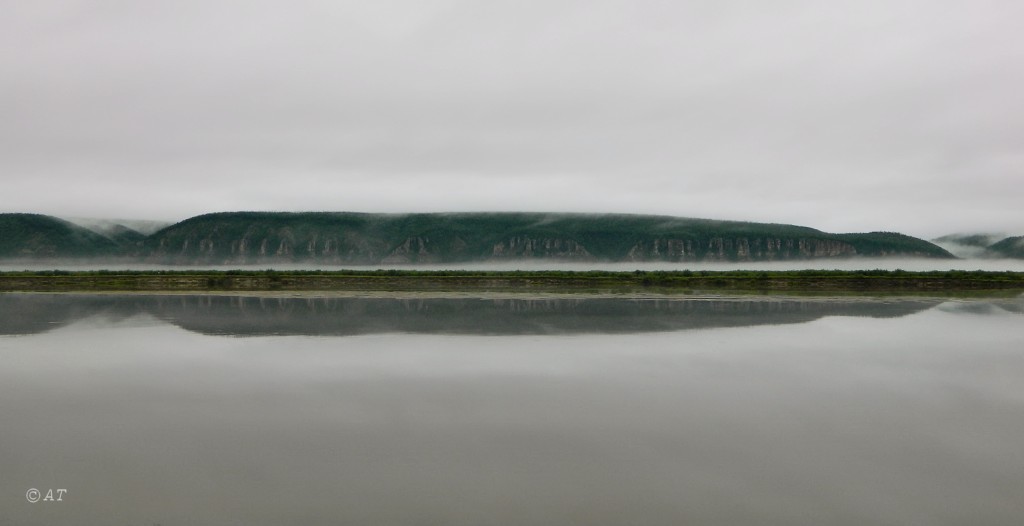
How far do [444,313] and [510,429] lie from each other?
11.7 metres

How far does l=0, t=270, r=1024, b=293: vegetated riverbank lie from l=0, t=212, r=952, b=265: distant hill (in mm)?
97292

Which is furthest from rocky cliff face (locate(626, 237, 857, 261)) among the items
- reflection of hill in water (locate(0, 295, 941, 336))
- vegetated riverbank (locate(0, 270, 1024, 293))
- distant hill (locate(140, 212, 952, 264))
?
reflection of hill in water (locate(0, 295, 941, 336))

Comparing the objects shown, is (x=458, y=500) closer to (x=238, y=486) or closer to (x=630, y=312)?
(x=238, y=486)

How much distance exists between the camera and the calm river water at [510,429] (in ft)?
14.7

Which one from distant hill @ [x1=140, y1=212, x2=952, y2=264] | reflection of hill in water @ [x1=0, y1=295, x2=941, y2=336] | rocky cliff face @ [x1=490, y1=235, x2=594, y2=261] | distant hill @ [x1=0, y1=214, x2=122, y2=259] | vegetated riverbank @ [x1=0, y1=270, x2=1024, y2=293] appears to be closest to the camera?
reflection of hill in water @ [x1=0, y1=295, x2=941, y2=336]

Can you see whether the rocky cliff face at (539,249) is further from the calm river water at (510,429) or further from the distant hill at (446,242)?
the calm river water at (510,429)

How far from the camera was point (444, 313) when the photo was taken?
58.2 feet

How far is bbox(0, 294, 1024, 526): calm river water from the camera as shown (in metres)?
4.49

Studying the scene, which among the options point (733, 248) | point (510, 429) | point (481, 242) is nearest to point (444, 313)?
point (510, 429)

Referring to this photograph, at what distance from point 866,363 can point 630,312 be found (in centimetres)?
845

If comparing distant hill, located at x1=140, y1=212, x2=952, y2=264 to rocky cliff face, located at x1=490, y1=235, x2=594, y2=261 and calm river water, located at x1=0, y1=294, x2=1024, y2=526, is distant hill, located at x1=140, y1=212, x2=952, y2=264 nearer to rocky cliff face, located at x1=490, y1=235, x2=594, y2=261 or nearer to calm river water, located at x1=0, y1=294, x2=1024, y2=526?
rocky cliff face, located at x1=490, y1=235, x2=594, y2=261

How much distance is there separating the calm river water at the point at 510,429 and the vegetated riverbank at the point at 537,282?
1781 cm

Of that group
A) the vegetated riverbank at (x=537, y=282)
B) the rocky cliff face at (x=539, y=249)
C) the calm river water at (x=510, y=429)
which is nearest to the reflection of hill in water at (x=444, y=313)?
the calm river water at (x=510, y=429)

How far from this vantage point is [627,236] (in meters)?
136
